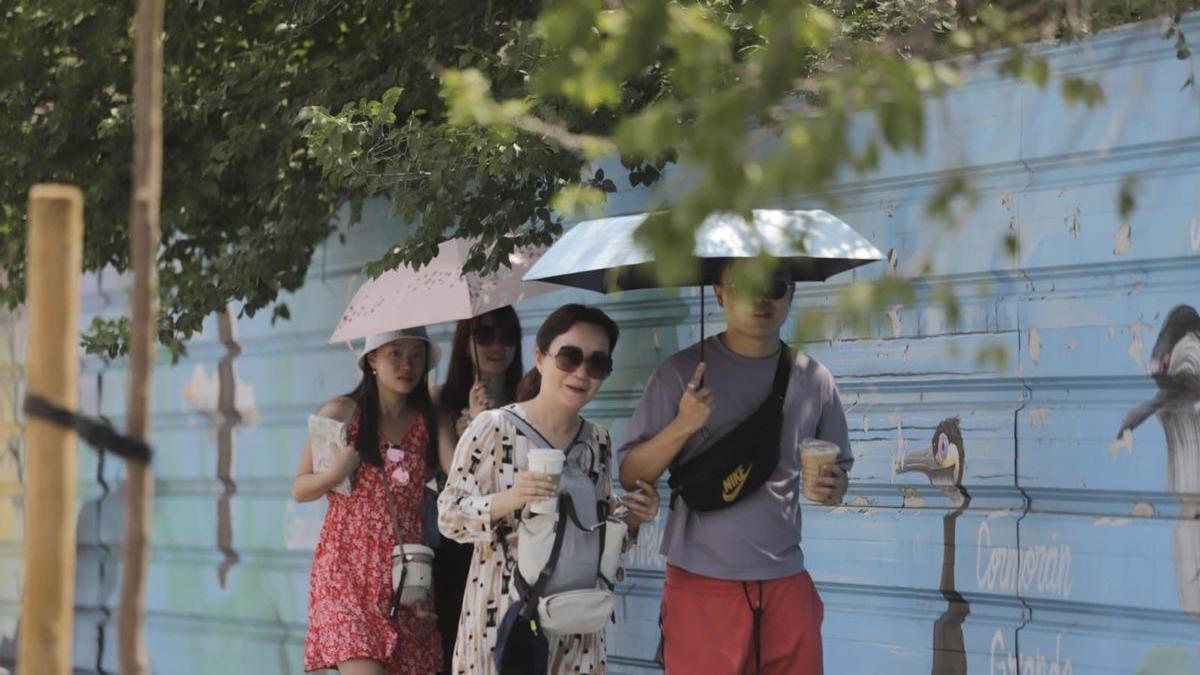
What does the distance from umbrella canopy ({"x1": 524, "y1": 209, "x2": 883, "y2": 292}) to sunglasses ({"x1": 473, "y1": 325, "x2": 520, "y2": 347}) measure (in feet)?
2.73

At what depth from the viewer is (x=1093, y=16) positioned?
4676 mm

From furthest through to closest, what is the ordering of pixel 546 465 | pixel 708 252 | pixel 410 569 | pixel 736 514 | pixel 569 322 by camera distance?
pixel 410 569, pixel 569 322, pixel 736 514, pixel 546 465, pixel 708 252

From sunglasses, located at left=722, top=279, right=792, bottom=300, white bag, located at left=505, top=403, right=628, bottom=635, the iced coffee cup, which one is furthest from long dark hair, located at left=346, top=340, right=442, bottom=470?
the iced coffee cup

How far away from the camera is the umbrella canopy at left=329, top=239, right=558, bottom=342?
5.89 m

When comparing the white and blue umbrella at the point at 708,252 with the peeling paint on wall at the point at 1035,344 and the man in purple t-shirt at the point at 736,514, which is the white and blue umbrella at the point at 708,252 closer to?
the man in purple t-shirt at the point at 736,514

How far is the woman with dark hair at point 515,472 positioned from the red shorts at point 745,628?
293 millimetres

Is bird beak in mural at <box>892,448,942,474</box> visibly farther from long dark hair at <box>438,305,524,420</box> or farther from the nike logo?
long dark hair at <box>438,305,524,420</box>

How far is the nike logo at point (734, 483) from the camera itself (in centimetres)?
480

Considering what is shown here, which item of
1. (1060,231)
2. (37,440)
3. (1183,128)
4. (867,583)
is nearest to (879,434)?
(867,583)

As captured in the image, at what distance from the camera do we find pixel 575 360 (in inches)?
196

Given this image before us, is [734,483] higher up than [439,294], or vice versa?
[439,294]

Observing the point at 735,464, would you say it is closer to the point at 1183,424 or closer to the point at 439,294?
the point at 1183,424

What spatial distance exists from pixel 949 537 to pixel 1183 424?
34.6 inches

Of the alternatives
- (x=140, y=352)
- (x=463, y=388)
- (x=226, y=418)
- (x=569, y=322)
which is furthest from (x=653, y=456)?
(x=226, y=418)
